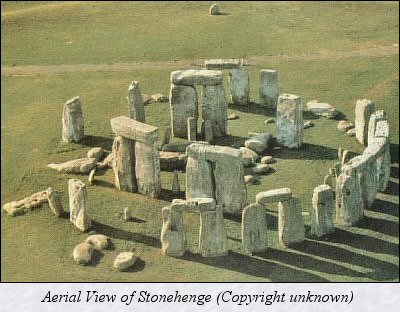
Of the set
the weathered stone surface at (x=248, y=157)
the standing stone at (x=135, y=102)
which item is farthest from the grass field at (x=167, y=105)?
the standing stone at (x=135, y=102)

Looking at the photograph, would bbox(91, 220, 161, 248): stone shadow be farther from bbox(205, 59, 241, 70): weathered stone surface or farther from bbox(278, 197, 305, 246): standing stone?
bbox(205, 59, 241, 70): weathered stone surface

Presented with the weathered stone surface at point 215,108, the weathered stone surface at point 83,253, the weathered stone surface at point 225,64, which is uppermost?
the weathered stone surface at point 225,64

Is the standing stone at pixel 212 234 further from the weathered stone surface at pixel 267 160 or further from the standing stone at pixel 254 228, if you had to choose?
the weathered stone surface at pixel 267 160

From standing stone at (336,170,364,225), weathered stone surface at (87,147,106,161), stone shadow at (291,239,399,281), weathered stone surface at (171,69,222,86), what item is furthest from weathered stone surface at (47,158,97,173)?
standing stone at (336,170,364,225)

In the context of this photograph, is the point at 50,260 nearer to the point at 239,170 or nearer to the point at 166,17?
the point at 239,170

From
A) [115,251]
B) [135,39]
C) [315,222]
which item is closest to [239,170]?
[315,222]

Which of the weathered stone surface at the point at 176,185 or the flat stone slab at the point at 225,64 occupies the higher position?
the flat stone slab at the point at 225,64
